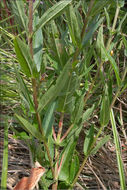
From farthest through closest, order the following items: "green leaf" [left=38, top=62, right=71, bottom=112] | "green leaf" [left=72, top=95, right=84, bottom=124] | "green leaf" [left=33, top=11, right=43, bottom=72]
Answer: "green leaf" [left=72, top=95, right=84, bottom=124] → "green leaf" [left=33, top=11, right=43, bottom=72] → "green leaf" [left=38, top=62, right=71, bottom=112]

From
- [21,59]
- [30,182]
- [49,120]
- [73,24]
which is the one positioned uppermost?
[73,24]

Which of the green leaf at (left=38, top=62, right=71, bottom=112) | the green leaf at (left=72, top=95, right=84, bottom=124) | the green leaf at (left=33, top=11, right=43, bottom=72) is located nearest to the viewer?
the green leaf at (left=38, top=62, right=71, bottom=112)

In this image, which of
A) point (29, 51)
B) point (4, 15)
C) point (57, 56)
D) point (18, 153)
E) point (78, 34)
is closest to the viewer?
point (29, 51)

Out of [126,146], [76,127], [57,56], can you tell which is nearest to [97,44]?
[57,56]

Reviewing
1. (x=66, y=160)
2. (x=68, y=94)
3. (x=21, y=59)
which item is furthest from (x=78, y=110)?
(x=21, y=59)

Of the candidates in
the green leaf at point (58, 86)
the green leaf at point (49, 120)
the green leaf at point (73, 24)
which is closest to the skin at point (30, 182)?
the green leaf at point (49, 120)

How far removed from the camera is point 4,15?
1.50 m

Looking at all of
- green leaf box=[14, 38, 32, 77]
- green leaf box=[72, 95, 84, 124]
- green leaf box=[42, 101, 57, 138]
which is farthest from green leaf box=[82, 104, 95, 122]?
green leaf box=[14, 38, 32, 77]

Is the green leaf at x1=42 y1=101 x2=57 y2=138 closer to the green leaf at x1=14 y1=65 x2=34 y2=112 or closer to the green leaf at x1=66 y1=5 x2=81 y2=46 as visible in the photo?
the green leaf at x1=14 y1=65 x2=34 y2=112

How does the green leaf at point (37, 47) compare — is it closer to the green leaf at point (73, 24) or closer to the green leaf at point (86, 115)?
the green leaf at point (73, 24)

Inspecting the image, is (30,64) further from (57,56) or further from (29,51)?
(57,56)

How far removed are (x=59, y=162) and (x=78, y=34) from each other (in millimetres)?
444

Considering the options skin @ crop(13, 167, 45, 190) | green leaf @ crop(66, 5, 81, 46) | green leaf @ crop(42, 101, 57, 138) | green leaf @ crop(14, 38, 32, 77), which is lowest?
skin @ crop(13, 167, 45, 190)

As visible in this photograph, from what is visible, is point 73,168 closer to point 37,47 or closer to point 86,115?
point 86,115
